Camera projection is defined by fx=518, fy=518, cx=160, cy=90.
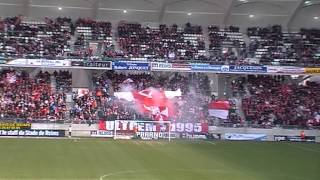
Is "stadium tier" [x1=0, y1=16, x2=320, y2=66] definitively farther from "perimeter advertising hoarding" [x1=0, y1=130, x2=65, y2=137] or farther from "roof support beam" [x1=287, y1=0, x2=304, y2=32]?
"perimeter advertising hoarding" [x1=0, y1=130, x2=65, y2=137]

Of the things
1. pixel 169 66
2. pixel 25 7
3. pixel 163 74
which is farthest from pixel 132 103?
pixel 25 7

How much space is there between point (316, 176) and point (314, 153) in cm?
1177

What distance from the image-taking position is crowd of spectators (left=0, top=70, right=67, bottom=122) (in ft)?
139

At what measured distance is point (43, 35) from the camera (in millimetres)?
48625

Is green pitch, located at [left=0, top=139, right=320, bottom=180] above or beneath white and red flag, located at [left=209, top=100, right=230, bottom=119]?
beneath

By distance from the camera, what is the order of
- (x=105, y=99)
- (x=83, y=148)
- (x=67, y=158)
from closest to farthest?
(x=67, y=158)
(x=83, y=148)
(x=105, y=99)

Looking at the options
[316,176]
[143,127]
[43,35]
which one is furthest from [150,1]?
[316,176]

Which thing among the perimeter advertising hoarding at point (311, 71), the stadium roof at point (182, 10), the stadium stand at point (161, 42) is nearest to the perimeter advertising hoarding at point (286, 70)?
the perimeter advertising hoarding at point (311, 71)

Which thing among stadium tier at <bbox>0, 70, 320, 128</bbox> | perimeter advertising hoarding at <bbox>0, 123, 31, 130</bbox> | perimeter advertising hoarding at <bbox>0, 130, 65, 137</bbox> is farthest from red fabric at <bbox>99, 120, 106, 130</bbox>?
perimeter advertising hoarding at <bbox>0, 123, 31, 130</bbox>

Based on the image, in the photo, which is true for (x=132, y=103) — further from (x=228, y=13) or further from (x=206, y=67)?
(x=228, y=13)

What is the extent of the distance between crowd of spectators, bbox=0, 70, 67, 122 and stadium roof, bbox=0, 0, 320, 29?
22.1 feet

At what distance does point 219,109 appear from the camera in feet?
153

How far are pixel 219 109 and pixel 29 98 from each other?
Result: 1673 centimetres

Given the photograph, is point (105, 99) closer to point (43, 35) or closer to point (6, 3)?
point (43, 35)
